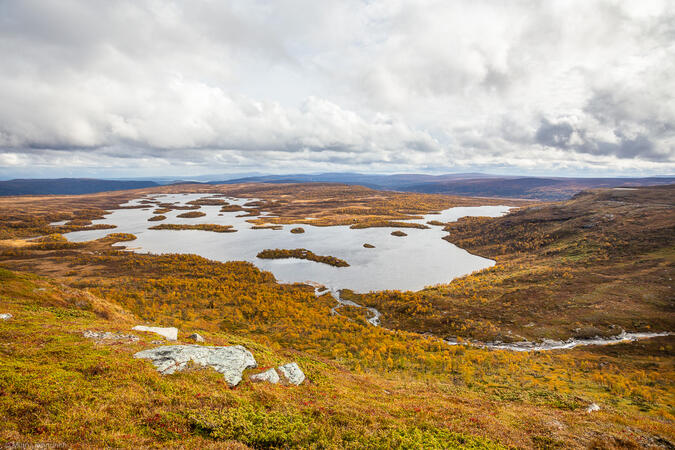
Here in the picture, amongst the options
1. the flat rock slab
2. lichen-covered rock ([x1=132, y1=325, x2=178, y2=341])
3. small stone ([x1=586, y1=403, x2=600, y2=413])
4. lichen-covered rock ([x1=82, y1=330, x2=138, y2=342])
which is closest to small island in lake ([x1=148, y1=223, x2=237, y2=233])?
lichen-covered rock ([x1=132, y1=325, x2=178, y2=341])

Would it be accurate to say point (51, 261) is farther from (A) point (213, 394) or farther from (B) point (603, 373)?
(B) point (603, 373)

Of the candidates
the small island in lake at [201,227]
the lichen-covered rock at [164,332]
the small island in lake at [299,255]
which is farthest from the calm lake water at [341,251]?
the lichen-covered rock at [164,332]

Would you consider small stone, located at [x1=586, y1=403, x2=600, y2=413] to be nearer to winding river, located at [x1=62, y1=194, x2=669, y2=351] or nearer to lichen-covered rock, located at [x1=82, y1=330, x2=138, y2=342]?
winding river, located at [x1=62, y1=194, x2=669, y2=351]

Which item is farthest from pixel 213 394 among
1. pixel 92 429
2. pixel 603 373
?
pixel 603 373

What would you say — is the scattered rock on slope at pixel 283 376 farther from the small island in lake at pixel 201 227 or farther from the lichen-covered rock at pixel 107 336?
the small island in lake at pixel 201 227

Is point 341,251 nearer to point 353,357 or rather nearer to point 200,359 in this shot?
point 353,357

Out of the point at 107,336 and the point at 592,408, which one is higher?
the point at 107,336

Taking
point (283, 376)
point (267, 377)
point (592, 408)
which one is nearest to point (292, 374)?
point (283, 376)
